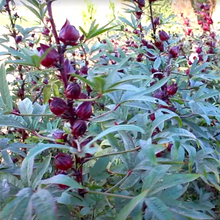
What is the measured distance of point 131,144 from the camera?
1.92 feet

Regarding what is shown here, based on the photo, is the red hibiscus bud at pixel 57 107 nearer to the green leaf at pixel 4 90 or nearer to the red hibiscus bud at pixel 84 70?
the green leaf at pixel 4 90

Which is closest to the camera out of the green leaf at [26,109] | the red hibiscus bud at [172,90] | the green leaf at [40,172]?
the green leaf at [40,172]

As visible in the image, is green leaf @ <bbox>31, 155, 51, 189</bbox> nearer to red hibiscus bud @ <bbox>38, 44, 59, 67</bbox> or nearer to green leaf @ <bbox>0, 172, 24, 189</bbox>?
green leaf @ <bbox>0, 172, 24, 189</bbox>

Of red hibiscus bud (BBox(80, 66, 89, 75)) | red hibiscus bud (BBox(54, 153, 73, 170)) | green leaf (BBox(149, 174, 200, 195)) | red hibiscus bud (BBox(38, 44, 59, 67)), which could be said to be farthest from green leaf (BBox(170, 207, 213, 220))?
red hibiscus bud (BBox(80, 66, 89, 75))

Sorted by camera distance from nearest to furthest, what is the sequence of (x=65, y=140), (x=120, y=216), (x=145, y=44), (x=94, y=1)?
(x=120, y=216) < (x=65, y=140) < (x=145, y=44) < (x=94, y=1)

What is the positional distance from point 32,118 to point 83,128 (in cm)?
20

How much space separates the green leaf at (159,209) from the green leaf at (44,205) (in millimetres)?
144

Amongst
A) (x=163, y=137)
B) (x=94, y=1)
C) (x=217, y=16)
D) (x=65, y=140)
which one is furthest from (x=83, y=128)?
(x=94, y=1)

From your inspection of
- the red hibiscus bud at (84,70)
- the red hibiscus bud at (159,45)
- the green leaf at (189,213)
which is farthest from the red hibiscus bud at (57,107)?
the red hibiscus bud at (159,45)

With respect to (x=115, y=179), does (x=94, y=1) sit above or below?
above

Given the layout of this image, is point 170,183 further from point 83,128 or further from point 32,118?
point 32,118

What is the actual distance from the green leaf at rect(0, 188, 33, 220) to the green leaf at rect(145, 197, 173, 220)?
17cm

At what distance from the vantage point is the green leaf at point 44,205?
391 millimetres

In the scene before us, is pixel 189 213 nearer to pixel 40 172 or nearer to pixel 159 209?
pixel 159 209
